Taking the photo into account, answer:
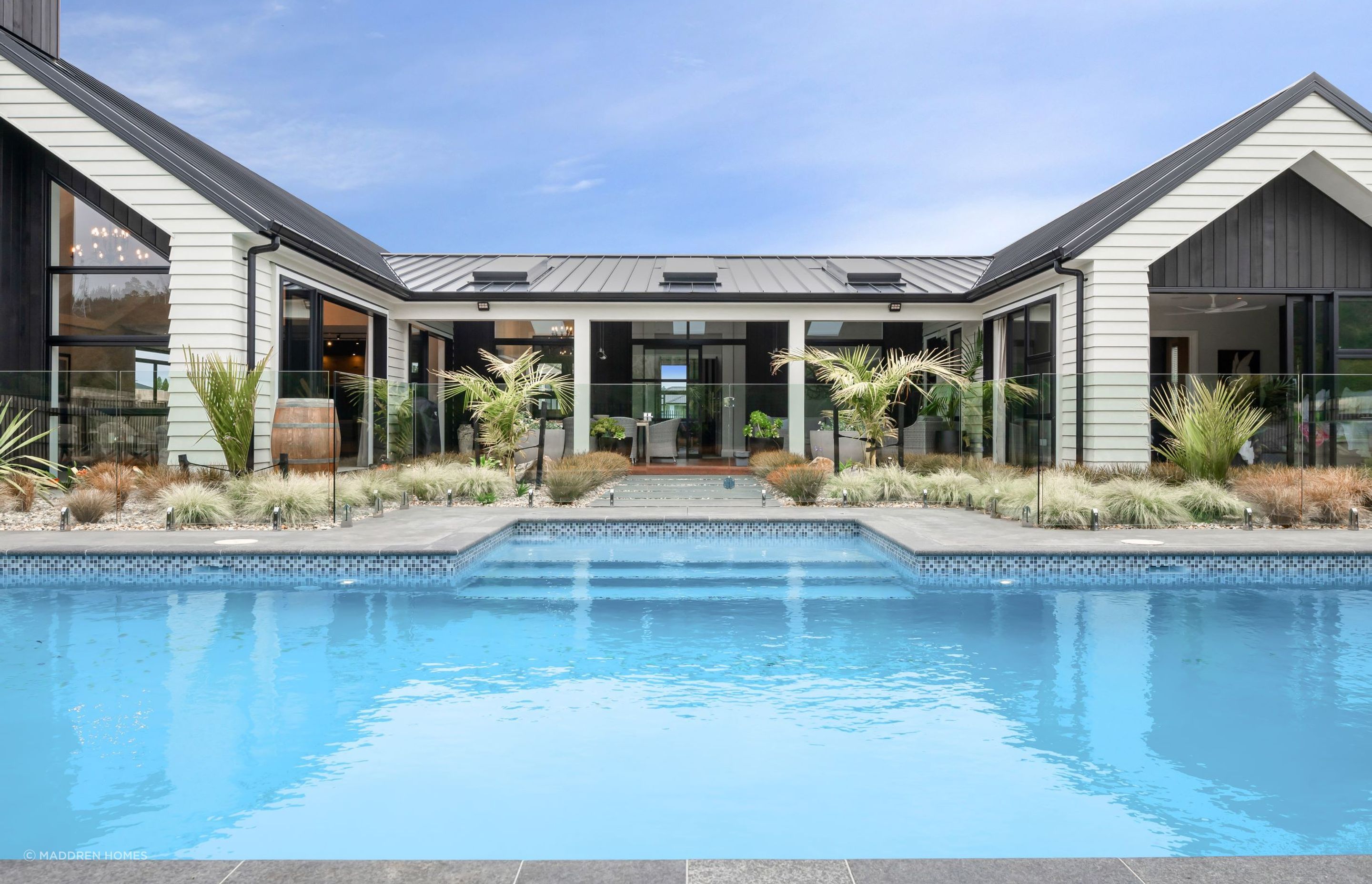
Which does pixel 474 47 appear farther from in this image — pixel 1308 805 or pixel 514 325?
pixel 1308 805

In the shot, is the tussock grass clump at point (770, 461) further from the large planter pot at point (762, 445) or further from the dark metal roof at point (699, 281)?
the dark metal roof at point (699, 281)

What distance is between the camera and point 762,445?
10.6 meters

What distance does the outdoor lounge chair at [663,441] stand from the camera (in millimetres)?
10469

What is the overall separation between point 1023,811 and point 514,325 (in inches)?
573

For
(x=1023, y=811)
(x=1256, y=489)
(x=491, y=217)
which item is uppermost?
(x=491, y=217)

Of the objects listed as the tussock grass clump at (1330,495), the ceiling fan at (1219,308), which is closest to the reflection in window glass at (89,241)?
the tussock grass clump at (1330,495)

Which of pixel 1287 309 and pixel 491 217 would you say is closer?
pixel 1287 309

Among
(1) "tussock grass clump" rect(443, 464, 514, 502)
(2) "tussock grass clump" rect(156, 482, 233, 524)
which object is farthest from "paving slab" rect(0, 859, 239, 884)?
(1) "tussock grass clump" rect(443, 464, 514, 502)

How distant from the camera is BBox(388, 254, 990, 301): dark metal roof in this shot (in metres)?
13.0

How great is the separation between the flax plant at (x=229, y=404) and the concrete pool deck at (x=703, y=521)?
4.80ft

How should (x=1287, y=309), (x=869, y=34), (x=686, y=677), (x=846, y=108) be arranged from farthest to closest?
(x=846, y=108) < (x=869, y=34) < (x=1287, y=309) < (x=686, y=677)

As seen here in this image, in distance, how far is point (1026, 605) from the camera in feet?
17.5

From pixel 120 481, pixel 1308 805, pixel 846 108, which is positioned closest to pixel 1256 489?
pixel 1308 805

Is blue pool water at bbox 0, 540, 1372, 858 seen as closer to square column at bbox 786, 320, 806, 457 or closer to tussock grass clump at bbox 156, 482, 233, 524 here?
tussock grass clump at bbox 156, 482, 233, 524
